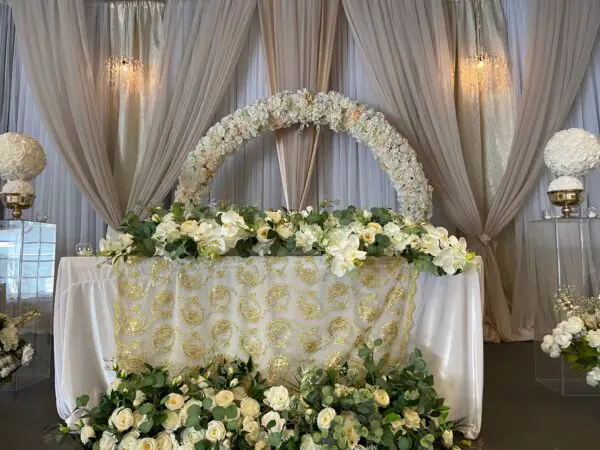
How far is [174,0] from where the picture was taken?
180 inches

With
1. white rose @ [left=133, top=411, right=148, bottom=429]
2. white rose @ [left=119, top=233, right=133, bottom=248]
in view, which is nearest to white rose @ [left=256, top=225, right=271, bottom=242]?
white rose @ [left=119, top=233, right=133, bottom=248]

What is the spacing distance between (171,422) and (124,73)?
4.03 metres

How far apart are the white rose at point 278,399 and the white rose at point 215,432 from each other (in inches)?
7.8

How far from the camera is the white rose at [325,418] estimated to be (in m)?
1.63

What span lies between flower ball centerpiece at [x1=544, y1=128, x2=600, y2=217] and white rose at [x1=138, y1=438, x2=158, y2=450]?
8.76ft

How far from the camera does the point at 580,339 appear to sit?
258 cm

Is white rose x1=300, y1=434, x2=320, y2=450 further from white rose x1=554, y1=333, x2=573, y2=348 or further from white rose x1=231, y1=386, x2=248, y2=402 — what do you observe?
white rose x1=554, y1=333, x2=573, y2=348

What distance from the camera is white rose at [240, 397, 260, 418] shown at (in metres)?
1.74

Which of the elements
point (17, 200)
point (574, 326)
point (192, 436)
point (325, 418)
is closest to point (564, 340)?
point (574, 326)

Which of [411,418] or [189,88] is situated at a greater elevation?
[189,88]

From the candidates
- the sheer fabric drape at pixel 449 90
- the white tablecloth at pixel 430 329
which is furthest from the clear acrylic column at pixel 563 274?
the sheer fabric drape at pixel 449 90

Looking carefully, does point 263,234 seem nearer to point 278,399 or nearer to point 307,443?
point 278,399

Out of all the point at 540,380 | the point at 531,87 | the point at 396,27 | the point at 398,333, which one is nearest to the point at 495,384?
the point at 540,380

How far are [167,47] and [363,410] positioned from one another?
401 centimetres
